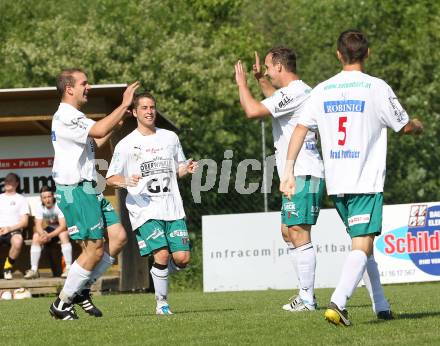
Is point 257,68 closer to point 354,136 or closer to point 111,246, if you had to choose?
point 111,246

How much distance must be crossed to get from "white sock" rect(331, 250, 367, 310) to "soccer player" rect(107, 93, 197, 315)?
3.03 metres

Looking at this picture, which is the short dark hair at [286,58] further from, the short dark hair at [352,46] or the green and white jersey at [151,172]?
the short dark hair at [352,46]

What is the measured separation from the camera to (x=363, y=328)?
8.35 m

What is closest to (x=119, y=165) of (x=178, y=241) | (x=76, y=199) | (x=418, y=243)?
(x=178, y=241)

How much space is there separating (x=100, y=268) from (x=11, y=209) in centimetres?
921

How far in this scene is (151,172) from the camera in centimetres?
1145

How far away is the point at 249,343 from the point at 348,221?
142 cm

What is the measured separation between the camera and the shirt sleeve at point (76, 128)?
1035cm

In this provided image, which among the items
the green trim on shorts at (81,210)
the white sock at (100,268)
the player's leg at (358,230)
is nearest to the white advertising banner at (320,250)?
the white sock at (100,268)

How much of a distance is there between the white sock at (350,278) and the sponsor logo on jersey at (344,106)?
1062 millimetres

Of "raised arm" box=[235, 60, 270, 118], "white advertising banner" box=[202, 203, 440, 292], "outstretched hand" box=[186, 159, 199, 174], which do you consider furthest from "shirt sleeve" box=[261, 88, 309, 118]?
"white advertising banner" box=[202, 203, 440, 292]

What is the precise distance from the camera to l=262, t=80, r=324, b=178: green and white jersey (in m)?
10.6

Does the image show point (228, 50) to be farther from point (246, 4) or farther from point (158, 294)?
point (158, 294)

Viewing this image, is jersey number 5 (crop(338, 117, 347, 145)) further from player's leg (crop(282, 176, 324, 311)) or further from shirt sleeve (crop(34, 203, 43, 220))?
shirt sleeve (crop(34, 203, 43, 220))
